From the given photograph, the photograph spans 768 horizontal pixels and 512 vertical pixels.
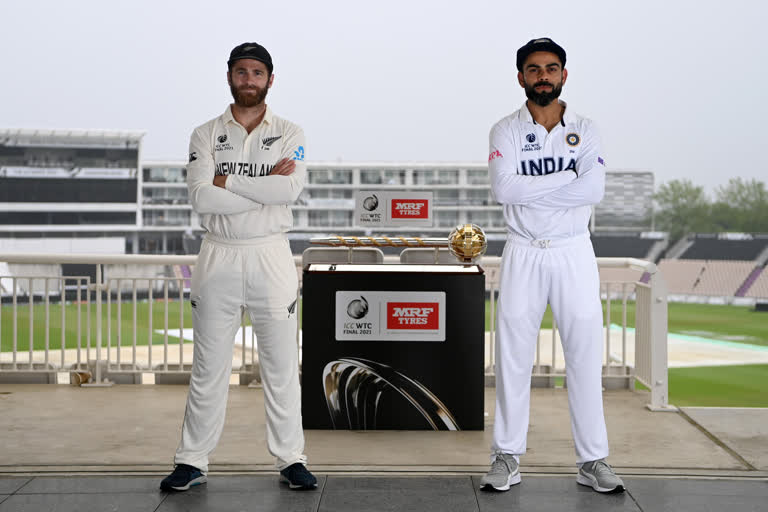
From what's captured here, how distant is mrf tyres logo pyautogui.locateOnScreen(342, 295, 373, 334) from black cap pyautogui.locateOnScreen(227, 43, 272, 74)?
135 cm

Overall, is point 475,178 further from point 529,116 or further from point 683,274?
point 529,116

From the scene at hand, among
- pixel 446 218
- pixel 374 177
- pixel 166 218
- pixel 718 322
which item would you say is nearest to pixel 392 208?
pixel 718 322

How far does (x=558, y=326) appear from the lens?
2709mm

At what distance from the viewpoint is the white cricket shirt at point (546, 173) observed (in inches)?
105

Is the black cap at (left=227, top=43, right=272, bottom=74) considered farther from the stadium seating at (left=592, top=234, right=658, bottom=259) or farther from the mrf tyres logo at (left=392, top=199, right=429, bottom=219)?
the stadium seating at (left=592, top=234, right=658, bottom=259)

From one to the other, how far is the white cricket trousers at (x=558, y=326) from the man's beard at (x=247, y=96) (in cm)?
102

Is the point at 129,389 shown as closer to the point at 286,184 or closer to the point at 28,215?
the point at 286,184

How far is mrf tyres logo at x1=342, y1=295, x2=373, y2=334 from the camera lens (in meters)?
3.68

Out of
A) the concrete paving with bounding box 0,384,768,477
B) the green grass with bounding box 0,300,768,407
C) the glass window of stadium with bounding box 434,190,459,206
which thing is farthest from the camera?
the glass window of stadium with bounding box 434,190,459,206

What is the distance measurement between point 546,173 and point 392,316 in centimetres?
121

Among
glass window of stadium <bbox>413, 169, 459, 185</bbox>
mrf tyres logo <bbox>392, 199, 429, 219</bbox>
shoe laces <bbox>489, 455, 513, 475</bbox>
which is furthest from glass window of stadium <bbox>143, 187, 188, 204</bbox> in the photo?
shoe laces <bbox>489, 455, 513, 475</bbox>

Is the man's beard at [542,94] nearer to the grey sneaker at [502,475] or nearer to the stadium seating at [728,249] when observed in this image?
the grey sneaker at [502,475]

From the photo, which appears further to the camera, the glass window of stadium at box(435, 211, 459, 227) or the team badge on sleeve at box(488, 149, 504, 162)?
the glass window of stadium at box(435, 211, 459, 227)

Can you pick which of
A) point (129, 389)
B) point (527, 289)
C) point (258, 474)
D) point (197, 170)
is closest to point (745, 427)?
point (527, 289)
